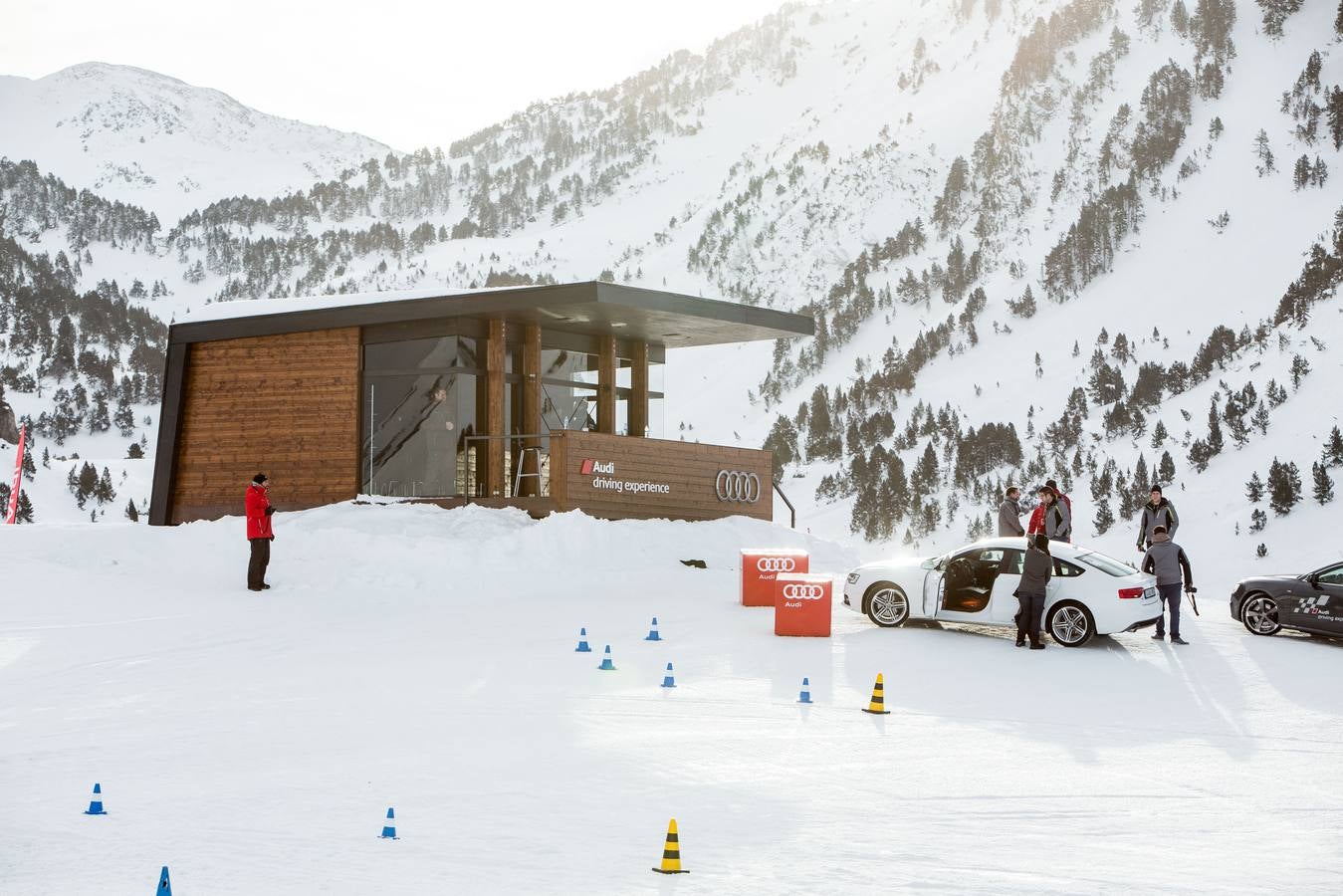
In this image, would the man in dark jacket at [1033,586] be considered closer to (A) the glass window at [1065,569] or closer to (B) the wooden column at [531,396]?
(A) the glass window at [1065,569]

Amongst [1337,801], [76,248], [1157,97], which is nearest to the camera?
[1337,801]

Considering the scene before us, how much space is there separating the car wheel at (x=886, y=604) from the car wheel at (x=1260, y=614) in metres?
4.52

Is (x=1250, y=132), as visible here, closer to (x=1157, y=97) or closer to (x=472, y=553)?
(x=1157, y=97)

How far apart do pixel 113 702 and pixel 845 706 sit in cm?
623

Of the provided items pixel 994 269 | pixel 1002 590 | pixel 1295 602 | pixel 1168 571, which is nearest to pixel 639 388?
pixel 1002 590

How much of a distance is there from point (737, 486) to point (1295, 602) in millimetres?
12657

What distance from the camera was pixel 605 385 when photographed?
2795 cm

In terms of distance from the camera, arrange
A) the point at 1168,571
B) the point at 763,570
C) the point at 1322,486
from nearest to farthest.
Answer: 1. the point at 1168,571
2. the point at 763,570
3. the point at 1322,486

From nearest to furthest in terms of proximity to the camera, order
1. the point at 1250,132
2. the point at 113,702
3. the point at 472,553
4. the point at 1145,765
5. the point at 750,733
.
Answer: the point at 1145,765, the point at 750,733, the point at 113,702, the point at 472,553, the point at 1250,132

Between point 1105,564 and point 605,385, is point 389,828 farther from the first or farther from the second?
point 605,385

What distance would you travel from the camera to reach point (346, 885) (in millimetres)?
6375

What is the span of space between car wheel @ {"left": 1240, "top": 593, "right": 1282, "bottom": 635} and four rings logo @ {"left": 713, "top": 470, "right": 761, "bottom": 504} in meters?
11.7

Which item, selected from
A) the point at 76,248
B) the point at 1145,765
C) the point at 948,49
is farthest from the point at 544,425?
the point at 76,248

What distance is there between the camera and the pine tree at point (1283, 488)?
43812 mm
